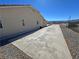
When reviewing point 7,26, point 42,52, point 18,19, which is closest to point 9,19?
point 7,26

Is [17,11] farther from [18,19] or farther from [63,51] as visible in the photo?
[63,51]

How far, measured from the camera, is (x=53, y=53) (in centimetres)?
756

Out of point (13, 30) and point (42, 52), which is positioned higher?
point (13, 30)

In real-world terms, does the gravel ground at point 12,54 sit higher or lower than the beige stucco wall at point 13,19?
lower

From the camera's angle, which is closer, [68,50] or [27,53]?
[27,53]

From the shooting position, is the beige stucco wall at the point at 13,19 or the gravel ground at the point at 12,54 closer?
the gravel ground at the point at 12,54

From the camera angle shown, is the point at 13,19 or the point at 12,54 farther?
the point at 13,19

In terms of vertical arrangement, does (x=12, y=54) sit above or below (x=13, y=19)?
below

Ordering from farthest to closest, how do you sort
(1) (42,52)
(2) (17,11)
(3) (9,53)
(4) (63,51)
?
(2) (17,11) < (4) (63,51) < (1) (42,52) < (3) (9,53)

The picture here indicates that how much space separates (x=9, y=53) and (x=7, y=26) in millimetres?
5749

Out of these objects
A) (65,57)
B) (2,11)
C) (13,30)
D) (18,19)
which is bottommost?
(65,57)

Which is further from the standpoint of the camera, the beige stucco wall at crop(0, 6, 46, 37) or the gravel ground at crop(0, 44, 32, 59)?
the beige stucco wall at crop(0, 6, 46, 37)

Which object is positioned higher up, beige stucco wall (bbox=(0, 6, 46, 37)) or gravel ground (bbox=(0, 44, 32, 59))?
beige stucco wall (bbox=(0, 6, 46, 37))

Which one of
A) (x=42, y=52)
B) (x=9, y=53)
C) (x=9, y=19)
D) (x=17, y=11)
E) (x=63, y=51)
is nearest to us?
(x=9, y=53)
